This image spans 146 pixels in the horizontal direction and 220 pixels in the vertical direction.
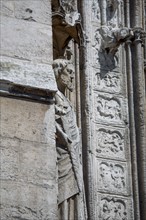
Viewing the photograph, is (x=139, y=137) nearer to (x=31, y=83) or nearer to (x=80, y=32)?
(x=80, y=32)

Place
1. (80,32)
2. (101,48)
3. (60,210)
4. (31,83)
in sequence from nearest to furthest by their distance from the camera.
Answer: (31,83) → (60,210) → (80,32) → (101,48)

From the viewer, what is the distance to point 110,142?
1094 centimetres

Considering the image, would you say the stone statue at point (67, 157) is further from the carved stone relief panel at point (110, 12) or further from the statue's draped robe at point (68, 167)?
the carved stone relief panel at point (110, 12)

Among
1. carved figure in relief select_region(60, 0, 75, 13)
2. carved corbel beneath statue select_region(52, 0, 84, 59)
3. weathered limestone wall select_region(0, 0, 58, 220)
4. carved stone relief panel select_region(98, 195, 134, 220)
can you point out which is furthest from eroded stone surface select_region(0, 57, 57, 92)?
carved stone relief panel select_region(98, 195, 134, 220)

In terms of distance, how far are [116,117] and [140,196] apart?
89 cm

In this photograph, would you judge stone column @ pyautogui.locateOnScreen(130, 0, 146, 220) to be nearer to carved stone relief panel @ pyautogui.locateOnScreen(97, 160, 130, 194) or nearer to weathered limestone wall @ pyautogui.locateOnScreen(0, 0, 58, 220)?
carved stone relief panel @ pyautogui.locateOnScreen(97, 160, 130, 194)

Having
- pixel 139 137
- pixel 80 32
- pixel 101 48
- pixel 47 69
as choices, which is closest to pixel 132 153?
pixel 139 137

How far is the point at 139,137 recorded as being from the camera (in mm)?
11094

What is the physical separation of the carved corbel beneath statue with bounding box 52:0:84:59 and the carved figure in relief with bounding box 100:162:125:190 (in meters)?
1.69

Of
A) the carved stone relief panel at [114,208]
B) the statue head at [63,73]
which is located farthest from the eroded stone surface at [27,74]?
the carved stone relief panel at [114,208]

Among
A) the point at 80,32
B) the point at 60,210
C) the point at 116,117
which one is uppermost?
the point at 80,32

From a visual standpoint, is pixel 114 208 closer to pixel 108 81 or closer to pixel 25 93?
pixel 108 81

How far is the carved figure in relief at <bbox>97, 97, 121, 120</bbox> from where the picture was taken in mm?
11031

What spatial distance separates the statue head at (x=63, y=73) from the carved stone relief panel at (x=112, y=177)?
1.65m
